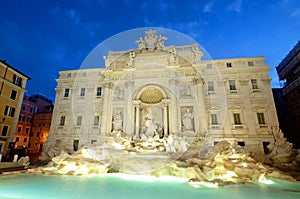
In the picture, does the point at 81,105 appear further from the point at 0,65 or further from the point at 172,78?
the point at 172,78

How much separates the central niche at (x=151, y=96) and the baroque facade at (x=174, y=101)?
97 mm

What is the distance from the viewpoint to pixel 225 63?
20391 mm

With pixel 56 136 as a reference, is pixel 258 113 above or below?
above

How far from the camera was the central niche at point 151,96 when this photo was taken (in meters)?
19.5

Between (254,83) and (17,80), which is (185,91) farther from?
(17,80)

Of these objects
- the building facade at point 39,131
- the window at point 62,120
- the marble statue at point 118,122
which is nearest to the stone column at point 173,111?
the marble statue at point 118,122

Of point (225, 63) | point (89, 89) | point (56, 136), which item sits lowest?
point (56, 136)

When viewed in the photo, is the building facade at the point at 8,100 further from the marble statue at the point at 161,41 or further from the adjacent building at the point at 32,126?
the marble statue at the point at 161,41

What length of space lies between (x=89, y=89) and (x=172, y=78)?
38.5ft

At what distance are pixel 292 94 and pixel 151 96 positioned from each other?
65.4 ft

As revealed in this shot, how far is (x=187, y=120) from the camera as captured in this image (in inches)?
682

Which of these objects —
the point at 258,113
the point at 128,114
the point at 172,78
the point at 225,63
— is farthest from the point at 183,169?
the point at 225,63

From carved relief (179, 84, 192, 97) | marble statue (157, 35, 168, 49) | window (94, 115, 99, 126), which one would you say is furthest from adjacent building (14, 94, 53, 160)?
carved relief (179, 84, 192, 97)

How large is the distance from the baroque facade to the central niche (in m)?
0.10
